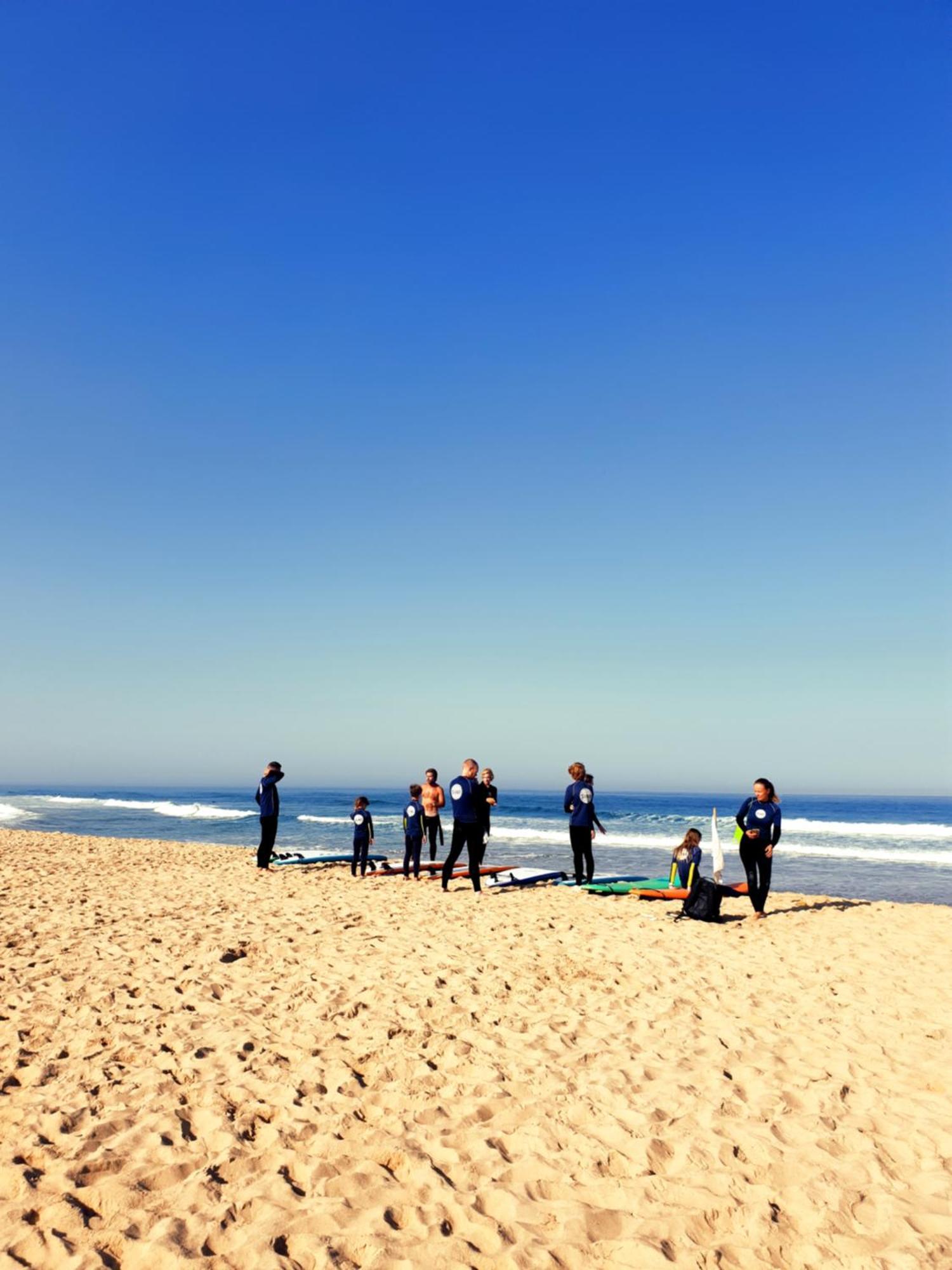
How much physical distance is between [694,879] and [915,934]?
11.2 ft

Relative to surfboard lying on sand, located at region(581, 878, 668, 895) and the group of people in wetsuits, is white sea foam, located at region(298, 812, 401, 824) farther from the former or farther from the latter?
surfboard lying on sand, located at region(581, 878, 668, 895)

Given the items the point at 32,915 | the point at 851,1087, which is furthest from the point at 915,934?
the point at 32,915

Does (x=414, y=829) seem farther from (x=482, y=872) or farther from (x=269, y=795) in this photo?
(x=269, y=795)

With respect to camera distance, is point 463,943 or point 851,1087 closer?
point 851,1087

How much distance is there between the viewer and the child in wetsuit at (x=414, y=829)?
16.2 meters

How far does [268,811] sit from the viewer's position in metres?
16.8

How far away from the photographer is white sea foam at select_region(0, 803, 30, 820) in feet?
149

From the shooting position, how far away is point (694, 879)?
1237cm

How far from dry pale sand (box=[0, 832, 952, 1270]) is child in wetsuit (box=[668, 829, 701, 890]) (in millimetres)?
2886

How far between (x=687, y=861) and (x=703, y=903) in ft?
4.08

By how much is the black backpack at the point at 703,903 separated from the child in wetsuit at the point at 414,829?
6.13m

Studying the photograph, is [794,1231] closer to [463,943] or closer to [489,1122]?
[489,1122]

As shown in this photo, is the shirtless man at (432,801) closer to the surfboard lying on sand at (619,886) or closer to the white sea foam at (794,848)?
the surfboard lying on sand at (619,886)

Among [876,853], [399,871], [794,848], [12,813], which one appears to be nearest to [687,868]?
[399,871]
